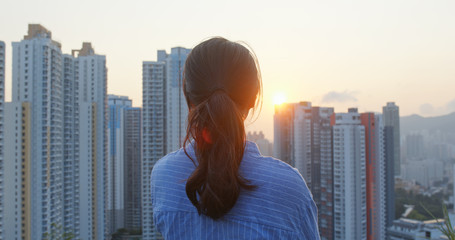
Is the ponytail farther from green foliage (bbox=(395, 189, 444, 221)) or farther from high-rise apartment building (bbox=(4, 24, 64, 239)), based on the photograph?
green foliage (bbox=(395, 189, 444, 221))

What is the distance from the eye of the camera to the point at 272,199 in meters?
0.48

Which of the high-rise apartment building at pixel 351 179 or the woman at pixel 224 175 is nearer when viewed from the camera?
the woman at pixel 224 175

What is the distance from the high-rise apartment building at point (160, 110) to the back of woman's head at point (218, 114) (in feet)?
36.5

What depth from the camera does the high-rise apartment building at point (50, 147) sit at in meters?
8.84

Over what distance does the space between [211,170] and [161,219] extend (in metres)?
0.11

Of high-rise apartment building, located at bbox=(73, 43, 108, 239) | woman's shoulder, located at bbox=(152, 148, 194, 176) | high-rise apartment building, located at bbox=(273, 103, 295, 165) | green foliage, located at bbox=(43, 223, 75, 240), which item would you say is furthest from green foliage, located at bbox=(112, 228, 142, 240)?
woman's shoulder, located at bbox=(152, 148, 194, 176)

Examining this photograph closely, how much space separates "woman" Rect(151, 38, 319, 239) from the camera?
1.56 feet

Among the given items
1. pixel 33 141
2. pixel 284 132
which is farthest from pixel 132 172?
pixel 33 141

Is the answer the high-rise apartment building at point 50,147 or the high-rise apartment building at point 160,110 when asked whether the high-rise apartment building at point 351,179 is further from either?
the high-rise apartment building at point 50,147

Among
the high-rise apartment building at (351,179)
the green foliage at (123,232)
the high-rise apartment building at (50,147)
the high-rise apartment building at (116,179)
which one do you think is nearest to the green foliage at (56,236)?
the high-rise apartment building at (50,147)

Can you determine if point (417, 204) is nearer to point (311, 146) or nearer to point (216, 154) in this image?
point (311, 146)

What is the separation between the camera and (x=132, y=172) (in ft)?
54.6

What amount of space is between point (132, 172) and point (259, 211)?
16.8 m

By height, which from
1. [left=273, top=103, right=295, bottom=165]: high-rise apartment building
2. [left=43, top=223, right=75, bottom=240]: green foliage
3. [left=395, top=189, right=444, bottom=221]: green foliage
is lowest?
[left=395, top=189, right=444, bottom=221]: green foliage
